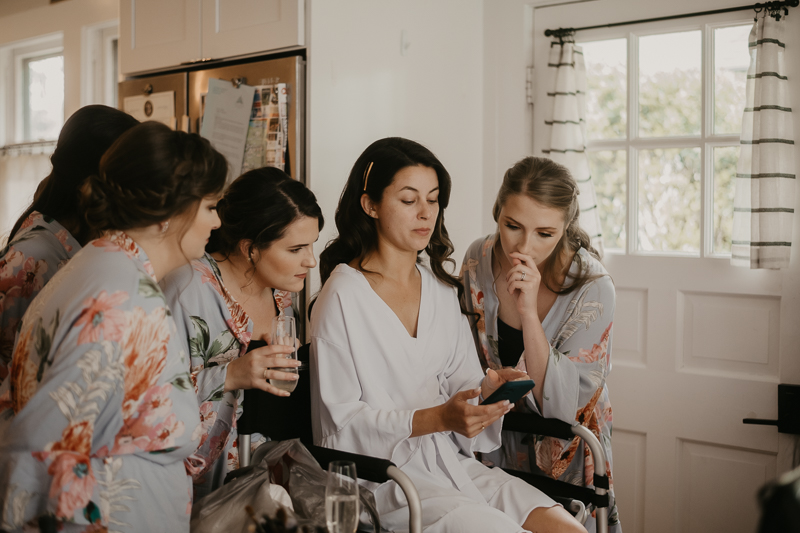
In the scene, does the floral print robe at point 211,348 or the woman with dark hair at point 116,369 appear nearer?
the woman with dark hair at point 116,369

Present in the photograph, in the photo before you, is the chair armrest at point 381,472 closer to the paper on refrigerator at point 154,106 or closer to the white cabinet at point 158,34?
the paper on refrigerator at point 154,106

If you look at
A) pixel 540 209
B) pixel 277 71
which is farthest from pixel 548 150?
pixel 277 71

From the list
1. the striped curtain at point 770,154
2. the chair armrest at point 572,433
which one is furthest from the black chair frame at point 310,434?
the striped curtain at point 770,154

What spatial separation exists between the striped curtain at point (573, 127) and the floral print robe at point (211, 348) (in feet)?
5.39

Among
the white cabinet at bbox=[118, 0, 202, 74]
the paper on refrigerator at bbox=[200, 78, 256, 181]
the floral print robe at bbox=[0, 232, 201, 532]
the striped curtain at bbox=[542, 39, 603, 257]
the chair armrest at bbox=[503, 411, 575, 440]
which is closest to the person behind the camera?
the floral print robe at bbox=[0, 232, 201, 532]

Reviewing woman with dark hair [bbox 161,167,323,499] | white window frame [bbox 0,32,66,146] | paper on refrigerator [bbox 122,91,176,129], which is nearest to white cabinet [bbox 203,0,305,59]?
paper on refrigerator [bbox 122,91,176,129]

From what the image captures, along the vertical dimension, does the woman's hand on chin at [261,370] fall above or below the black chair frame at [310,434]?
above

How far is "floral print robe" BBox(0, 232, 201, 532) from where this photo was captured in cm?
101

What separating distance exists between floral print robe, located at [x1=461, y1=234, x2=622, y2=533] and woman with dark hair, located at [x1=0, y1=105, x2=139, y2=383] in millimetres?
1131

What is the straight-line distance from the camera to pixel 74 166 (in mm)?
1588

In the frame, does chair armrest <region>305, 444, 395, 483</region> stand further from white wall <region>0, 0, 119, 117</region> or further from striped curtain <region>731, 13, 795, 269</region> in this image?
white wall <region>0, 0, 119, 117</region>

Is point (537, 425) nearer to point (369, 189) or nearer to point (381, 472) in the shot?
point (381, 472)

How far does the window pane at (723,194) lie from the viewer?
2.55 meters

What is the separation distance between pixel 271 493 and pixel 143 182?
0.67 m
